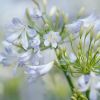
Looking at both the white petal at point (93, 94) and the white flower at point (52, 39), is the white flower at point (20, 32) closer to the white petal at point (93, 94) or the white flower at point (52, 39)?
the white flower at point (52, 39)

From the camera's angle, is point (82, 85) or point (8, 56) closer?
point (82, 85)

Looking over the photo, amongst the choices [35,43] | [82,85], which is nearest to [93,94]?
[82,85]

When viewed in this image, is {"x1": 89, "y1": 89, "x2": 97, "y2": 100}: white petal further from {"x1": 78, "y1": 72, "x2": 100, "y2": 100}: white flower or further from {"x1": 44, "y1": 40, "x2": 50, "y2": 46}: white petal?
{"x1": 44, "y1": 40, "x2": 50, "y2": 46}: white petal

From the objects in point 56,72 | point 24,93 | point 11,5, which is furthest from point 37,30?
point 11,5

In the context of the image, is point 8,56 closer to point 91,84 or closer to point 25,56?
point 25,56

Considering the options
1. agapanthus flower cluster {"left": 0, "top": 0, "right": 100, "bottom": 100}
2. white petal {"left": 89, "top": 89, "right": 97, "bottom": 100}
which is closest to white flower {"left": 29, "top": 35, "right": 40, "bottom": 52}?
agapanthus flower cluster {"left": 0, "top": 0, "right": 100, "bottom": 100}

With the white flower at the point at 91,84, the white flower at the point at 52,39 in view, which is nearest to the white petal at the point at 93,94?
the white flower at the point at 91,84
